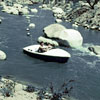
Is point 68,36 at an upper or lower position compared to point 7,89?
lower

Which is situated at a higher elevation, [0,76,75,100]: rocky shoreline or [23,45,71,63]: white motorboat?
[0,76,75,100]: rocky shoreline

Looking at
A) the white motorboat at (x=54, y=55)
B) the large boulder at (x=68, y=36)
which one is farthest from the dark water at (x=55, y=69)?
the large boulder at (x=68, y=36)

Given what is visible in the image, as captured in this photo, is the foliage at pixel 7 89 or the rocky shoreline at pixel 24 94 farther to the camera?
the foliage at pixel 7 89

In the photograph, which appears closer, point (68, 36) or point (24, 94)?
point (24, 94)

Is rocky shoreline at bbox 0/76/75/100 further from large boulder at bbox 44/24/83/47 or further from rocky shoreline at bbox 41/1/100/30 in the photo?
rocky shoreline at bbox 41/1/100/30

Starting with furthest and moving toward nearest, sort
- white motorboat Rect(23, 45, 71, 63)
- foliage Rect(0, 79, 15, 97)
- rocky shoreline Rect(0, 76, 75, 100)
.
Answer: white motorboat Rect(23, 45, 71, 63) → foliage Rect(0, 79, 15, 97) → rocky shoreline Rect(0, 76, 75, 100)

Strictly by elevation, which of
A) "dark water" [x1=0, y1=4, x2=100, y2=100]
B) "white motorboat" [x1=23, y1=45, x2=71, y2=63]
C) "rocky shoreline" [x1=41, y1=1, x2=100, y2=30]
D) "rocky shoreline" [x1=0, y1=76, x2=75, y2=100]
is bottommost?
"rocky shoreline" [x1=41, y1=1, x2=100, y2=30]

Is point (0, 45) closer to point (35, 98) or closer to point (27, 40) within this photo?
point (27, 40)

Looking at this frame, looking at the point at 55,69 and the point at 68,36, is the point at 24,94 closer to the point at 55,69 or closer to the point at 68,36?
the point at 55,69

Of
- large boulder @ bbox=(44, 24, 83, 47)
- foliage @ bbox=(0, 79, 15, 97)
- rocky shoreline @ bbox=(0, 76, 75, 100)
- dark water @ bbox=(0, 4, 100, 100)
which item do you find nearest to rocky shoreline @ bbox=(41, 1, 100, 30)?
large boulder @ bbox=(44, 24, 83, 47)

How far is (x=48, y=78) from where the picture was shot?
26.2 m

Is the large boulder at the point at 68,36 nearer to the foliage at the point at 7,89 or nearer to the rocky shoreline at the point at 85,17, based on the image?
the rocky shoreline at the point at 85,17

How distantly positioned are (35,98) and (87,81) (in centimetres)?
973

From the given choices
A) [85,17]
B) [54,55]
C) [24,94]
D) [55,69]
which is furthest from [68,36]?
[85,17]
